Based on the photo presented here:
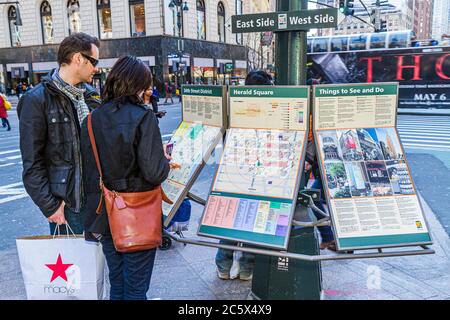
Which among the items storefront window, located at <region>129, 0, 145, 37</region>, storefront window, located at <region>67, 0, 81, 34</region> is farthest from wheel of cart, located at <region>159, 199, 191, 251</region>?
storefront window, located at <region>67, 0, 81, 34</region>

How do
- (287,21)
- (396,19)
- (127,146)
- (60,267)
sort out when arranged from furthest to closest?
(396,19) < (287,21) < (60,267) < (127,146)

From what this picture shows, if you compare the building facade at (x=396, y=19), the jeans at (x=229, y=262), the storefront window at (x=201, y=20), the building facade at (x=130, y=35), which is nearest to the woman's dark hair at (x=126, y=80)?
the jeans at (x=229, y=262)

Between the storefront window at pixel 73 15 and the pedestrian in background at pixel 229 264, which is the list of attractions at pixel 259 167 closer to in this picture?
the pedestrian in background at pixel 229 264

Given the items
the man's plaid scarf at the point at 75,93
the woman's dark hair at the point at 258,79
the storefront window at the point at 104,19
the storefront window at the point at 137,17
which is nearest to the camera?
the man's plaid scarf at the point at 75,93

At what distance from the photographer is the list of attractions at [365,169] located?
280cm

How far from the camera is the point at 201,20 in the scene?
38.8 m

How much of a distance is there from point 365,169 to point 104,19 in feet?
122

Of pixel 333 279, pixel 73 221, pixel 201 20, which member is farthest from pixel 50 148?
pixel 201 20

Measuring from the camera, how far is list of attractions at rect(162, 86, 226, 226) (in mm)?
Answer: 3398

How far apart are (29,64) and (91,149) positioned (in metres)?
40.8

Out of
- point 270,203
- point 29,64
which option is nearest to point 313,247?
point 270,203

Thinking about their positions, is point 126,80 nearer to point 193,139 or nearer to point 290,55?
point 193,139

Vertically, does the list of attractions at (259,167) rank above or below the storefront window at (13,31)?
below

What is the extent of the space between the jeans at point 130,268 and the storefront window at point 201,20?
37309 millimetres
